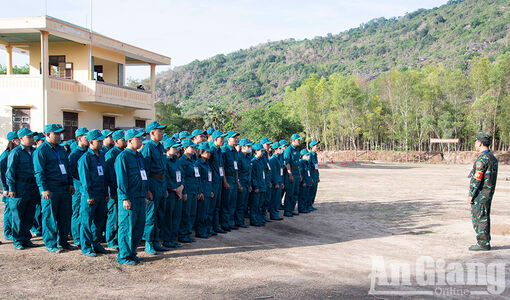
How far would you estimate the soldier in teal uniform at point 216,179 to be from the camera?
27.3ft

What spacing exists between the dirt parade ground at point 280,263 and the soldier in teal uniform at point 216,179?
52 centimetres

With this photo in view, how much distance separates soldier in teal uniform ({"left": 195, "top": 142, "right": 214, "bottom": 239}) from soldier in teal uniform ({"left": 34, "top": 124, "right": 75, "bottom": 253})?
228 cm

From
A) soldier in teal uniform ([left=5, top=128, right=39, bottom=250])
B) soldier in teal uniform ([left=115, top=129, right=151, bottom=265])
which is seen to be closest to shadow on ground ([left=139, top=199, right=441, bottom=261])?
soldier in teal uniform ([left=115, top=129, right=151, bottom=265])

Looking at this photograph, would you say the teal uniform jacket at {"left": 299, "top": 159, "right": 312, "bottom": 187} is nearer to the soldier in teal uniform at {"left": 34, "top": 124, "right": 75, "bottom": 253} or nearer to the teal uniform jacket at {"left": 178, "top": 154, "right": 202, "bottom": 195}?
the teal uniform jacket at {"left": 178, "top": 154, "right": 202, "bottom": 195}

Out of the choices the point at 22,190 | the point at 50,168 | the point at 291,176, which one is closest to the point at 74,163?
the point at 50,168

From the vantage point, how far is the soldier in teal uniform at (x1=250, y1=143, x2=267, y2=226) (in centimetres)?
934

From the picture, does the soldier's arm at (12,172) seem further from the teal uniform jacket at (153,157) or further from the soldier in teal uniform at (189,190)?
the soldier in teal uniform at (189,190)

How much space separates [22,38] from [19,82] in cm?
329

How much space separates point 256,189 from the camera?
9.33 metres

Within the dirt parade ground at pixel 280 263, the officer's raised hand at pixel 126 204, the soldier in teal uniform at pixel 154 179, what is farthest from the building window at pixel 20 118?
the officer's raised hand at pixel 126 204

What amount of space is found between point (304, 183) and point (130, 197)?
6177 millimetres

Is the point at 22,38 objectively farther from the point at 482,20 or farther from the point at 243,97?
the point at 482,20

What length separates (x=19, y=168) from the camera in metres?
6.87

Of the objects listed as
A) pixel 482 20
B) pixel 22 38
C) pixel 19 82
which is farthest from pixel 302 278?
pixel 482 20
